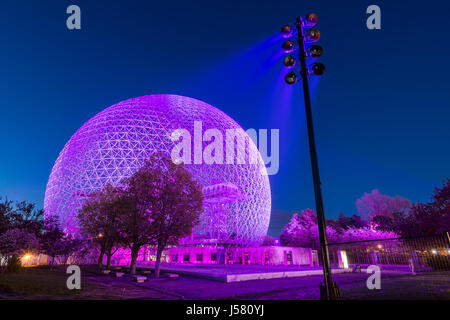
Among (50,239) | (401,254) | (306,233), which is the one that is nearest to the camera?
(401,254)

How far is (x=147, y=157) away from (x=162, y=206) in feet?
40.6

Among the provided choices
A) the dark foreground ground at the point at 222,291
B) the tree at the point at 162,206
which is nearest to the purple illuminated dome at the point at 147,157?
the tree at the point at 162,206

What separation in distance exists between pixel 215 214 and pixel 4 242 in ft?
86.5

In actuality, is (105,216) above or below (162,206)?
below

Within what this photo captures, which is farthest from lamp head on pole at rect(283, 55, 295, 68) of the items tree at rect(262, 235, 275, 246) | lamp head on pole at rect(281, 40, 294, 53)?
tree at rect(262, 235, 275, 246)

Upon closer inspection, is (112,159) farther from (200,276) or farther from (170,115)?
(200,276)

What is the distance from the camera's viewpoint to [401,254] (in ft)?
56.8

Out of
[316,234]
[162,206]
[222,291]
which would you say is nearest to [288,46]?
[222,291]

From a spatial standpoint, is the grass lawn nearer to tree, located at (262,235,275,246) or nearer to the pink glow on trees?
the pink glow on trees

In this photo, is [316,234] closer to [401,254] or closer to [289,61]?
[401,254]

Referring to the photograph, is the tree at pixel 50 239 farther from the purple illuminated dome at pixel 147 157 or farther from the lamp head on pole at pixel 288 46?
the lamp head on pole at pixel 288 46

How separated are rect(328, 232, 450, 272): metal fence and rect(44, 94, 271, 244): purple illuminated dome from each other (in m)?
14.6

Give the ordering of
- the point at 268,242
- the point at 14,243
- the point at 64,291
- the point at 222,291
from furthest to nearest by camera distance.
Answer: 1. the point at 268,242
2. the point at 14,243
3. the point at 222,291
4. the point at 64,291

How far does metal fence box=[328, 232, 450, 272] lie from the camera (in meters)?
11.2
